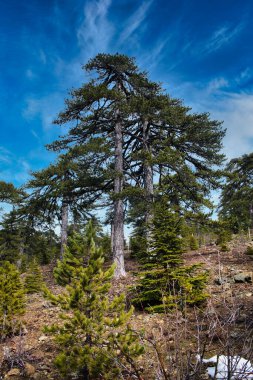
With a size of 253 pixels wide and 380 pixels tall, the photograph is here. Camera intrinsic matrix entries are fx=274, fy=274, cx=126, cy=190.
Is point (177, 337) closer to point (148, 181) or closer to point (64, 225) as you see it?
point (148, 181)

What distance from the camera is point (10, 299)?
22.7ft

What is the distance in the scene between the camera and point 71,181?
14.2 m

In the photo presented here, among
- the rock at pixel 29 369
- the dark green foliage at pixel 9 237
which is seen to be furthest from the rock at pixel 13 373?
the dark green foliage at pixel 9 237

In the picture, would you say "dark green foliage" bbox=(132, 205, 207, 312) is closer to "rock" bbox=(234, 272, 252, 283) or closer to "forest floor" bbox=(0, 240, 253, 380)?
"forest floor" bbox=(0, 240, 253, 380)

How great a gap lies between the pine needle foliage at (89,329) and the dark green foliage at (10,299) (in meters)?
2.73

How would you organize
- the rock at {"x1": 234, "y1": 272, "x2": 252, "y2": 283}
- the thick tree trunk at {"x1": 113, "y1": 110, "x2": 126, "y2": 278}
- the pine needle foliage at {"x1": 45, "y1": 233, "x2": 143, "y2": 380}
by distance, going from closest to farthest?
the pine needle foliage at {"x1": 45, "y1": 233, "x2": 143, "y2": 380} < the rock at {"x1": 234, "y1": 272, "x2": 252, "y2": 283} < the thick tree trunk at {"x1": 113, "y1": 110, "x2": 126, "y2": 278}

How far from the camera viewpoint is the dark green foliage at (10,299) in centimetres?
657

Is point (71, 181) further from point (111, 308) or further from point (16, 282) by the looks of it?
point (111, 308)

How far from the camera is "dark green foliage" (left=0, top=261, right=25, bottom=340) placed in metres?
6.57

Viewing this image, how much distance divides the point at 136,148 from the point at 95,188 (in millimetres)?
3921

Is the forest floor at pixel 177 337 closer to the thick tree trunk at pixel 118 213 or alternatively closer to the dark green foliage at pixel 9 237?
the thick tree trunk at pixel 118 213

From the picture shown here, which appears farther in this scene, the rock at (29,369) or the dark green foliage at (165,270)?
the dark green foliage at (165,270)

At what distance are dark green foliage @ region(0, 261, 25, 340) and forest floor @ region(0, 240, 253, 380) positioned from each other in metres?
0.31

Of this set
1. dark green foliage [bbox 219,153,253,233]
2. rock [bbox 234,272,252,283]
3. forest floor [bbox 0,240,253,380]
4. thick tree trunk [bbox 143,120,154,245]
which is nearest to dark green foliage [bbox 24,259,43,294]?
forest floor [bbox 0,240,253,380]
